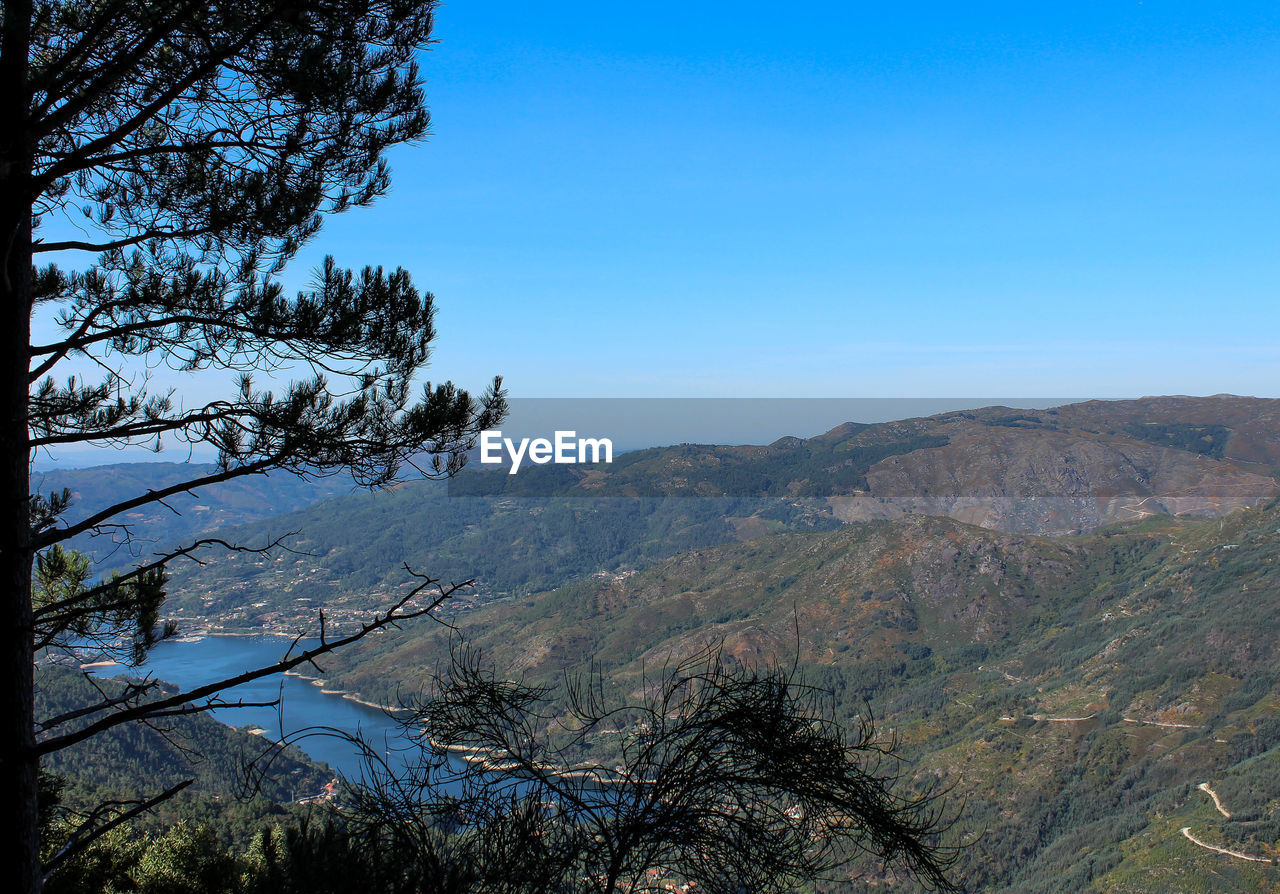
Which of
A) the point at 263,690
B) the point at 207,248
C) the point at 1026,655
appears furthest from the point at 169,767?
the point at 1026,655

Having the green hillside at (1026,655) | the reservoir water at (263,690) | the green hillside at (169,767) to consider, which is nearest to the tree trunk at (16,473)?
the green hillside at (1026,655)

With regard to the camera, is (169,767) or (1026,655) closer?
(169,767)

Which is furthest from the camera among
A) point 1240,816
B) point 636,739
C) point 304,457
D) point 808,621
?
point 808,621

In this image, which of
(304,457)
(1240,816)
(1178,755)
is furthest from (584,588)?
(304,457)

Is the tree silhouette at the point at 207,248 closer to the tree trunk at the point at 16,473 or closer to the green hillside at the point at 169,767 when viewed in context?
the tree trunk at the point at 16,473

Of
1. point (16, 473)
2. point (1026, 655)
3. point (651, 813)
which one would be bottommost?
point (1026, 655)

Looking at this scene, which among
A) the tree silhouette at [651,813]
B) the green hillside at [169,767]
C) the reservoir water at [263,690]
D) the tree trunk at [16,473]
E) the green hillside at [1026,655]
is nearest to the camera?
the tree trunk at [16,473]

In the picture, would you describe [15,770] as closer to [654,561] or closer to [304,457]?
[304,457]

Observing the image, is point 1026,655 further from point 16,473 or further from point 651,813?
point 16,473

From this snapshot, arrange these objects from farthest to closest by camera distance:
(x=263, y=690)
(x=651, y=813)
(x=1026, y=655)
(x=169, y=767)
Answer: (x=263, y=690) < (x=1026, y=655) < (x=169, y=767) < (x=651, y=813)
